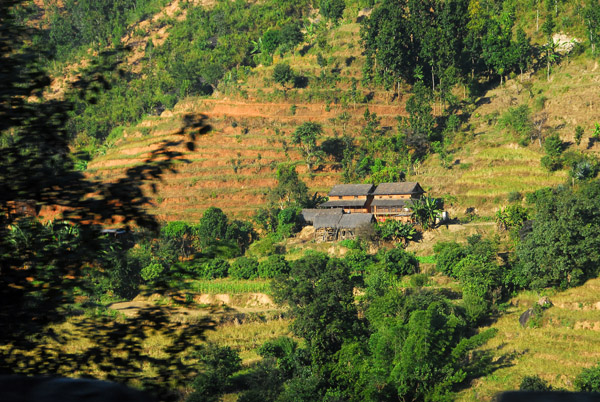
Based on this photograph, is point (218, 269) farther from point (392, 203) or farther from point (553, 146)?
point (553, 146)

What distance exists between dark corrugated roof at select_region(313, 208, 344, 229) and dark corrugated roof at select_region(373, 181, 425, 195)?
368 centimetres

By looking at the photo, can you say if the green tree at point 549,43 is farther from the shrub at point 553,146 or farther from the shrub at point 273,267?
the shrub at point 273,267

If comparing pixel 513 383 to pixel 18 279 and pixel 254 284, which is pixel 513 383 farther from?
pixel 18 279

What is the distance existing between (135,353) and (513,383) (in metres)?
22.0

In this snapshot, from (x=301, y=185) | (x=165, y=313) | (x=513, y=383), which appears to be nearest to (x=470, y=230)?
(x=301, y=185)

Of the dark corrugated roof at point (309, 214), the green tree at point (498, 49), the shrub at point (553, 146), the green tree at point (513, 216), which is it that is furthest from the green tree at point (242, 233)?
the green tree at point (498, 49)

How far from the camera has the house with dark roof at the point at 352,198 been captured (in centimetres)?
4875

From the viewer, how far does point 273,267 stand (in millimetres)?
39469

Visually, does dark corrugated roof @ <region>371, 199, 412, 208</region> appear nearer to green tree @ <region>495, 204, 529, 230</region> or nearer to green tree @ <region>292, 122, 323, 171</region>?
green tree @ <region>495, 204, 529, 230</region>

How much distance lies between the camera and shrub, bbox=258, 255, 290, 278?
39.4m

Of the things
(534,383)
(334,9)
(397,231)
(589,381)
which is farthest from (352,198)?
(334,9)

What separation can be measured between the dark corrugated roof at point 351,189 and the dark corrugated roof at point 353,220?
266 centimetres

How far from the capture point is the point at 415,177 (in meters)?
52.3

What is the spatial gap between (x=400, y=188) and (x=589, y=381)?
85.9 feet
